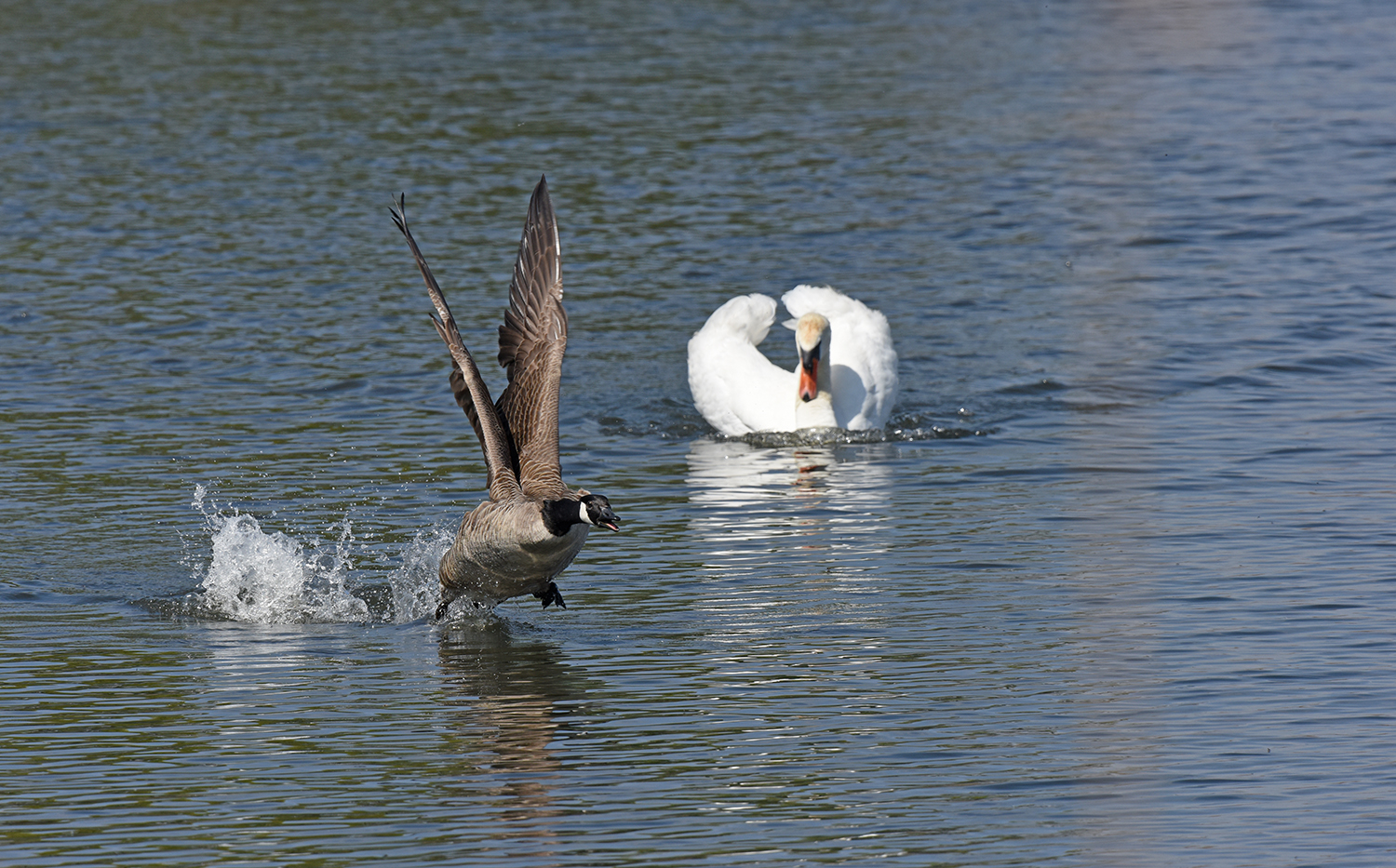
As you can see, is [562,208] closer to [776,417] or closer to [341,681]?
[776,417]

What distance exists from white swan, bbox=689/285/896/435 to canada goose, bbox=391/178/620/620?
3182 millimetres

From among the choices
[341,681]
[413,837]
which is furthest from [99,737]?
[413,837]

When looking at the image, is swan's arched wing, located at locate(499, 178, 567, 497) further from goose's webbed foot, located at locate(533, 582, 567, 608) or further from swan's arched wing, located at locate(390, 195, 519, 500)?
goose's webbed foot, located at locate(533, 582, 567, 608)

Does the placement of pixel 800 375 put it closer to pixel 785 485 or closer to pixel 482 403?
pixel 785 485

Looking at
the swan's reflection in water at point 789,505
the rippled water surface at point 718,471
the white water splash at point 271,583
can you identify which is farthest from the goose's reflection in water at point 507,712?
the swan's reflection in water at point 789,505

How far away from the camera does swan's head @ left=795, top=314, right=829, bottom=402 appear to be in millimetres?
13023

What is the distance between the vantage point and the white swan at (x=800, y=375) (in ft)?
42.9

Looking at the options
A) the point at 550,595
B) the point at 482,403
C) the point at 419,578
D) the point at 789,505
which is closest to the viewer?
the point at 482,403

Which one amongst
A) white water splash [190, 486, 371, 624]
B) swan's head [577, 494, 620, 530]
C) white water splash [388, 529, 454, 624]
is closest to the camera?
swan's head [577, 494, 620, 530]

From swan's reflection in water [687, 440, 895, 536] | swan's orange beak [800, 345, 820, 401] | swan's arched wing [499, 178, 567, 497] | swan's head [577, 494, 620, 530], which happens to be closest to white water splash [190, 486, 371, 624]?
swan's arched wing [499, 178, 567, 497]

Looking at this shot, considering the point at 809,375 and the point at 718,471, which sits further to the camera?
the point at 809,375

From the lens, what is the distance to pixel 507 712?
311 inches

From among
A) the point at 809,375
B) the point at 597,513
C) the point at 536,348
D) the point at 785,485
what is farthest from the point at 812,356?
the point at 597,513

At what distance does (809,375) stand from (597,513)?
17.0 feet
